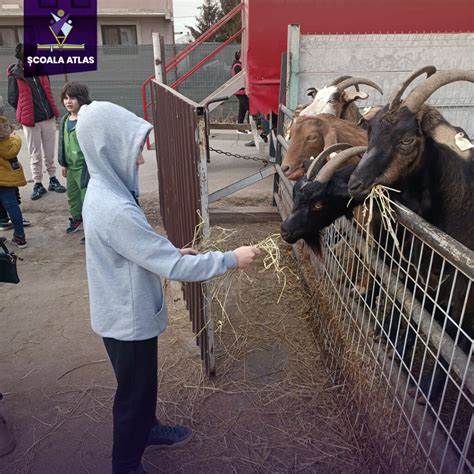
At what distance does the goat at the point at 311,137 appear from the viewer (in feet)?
13.7

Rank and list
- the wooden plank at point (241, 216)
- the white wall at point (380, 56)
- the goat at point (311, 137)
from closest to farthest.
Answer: the goat at point (311, 137) < the wooden plank at point (241, 216) < the white wall at point (380, 56)

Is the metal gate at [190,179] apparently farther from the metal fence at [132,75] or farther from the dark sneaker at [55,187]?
the metal fence at [132,75]

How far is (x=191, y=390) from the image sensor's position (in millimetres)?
3225

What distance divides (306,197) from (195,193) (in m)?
0.72

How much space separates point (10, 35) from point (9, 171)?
20.4m

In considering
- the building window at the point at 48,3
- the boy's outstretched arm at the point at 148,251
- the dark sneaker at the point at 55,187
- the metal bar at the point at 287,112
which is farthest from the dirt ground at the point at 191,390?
the building window at the point at 48,3

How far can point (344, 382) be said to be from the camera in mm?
3049

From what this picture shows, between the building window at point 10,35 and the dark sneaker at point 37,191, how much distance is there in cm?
1750

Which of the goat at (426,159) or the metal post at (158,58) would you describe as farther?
the metal post at (158,58)

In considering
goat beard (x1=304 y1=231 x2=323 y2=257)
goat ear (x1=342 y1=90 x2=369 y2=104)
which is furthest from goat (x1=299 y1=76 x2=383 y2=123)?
goat beard (x1=304 y1=231 x2=323 y2=257)

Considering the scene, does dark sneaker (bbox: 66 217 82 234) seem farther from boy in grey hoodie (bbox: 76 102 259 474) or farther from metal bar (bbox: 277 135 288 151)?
boy in grey hoodie (bbox: 76 102 259 474)

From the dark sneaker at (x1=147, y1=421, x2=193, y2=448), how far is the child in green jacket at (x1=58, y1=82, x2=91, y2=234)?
2.96m

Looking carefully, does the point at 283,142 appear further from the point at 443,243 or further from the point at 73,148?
the point at 443,243

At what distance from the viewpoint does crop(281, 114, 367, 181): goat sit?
419 centimetres
